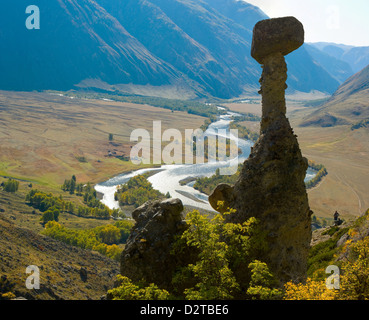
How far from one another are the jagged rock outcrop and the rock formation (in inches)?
128

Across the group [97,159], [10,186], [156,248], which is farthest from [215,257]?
[97,159]

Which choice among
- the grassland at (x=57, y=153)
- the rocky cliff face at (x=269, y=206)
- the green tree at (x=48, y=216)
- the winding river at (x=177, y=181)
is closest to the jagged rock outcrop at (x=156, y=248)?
the rocky cliff face at (x=269, y=206)

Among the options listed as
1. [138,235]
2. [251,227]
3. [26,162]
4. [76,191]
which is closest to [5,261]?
[138,235]

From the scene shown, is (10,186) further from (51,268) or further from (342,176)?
(342,176)

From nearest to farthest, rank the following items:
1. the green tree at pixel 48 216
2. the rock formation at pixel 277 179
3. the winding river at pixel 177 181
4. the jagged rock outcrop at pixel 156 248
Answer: the jagged rock outcrop at pixel 156 248
the rock formation at pixel 277 179
the green tree at pixel 48 216
the winding river at pixel 177 181

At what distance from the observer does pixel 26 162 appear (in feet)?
452

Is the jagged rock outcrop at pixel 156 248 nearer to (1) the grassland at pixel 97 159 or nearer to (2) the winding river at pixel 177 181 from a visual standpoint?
(2) the winding river at pixel 177 181

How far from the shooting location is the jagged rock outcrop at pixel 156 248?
18.0 m

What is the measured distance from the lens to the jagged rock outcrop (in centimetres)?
1795

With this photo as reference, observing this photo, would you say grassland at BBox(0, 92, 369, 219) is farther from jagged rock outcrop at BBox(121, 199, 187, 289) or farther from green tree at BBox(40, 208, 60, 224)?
jagged rock outcrop at BBox(121, 199, 187, 289)

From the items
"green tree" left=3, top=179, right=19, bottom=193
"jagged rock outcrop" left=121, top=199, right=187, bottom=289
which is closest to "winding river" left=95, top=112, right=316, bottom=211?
"green tree" left=3, top=179, right=19, bottom=193

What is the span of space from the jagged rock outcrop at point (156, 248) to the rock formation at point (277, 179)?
3257 mm

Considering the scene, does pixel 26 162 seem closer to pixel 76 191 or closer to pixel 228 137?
pixel 76 191

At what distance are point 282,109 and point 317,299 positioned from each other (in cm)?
1042
